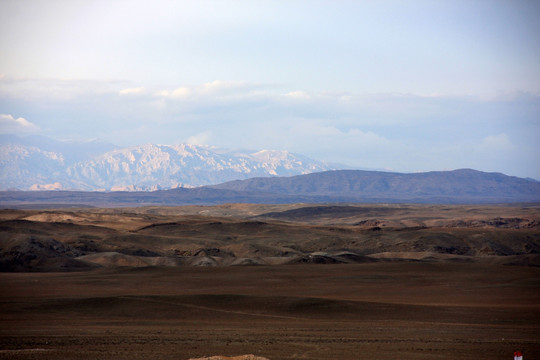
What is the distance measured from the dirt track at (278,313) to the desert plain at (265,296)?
79 millimetres

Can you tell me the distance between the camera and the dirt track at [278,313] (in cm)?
2261

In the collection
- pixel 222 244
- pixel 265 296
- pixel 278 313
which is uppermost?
pixel 265 296

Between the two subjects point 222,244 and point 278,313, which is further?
point 222,244

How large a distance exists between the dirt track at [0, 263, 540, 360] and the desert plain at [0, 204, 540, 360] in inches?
3.1

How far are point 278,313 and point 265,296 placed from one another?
393 centimetres

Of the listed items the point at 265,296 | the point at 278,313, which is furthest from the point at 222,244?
the point at 278,313

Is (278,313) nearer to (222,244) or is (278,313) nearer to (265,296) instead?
(265,296)

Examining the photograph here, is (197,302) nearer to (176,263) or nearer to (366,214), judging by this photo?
(176,263)

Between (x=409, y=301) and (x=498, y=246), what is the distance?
151 feet

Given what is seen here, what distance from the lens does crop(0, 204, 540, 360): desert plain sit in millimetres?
23297

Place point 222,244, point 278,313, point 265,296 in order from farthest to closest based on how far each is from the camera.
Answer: point 222,244
point 265,296
point 278,313

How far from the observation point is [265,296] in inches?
1491

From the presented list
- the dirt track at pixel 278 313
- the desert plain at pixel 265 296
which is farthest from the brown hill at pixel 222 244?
the dirt track at pixel 278 313

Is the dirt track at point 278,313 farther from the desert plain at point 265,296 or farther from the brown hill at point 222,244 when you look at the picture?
the brown hill at point 222,244
